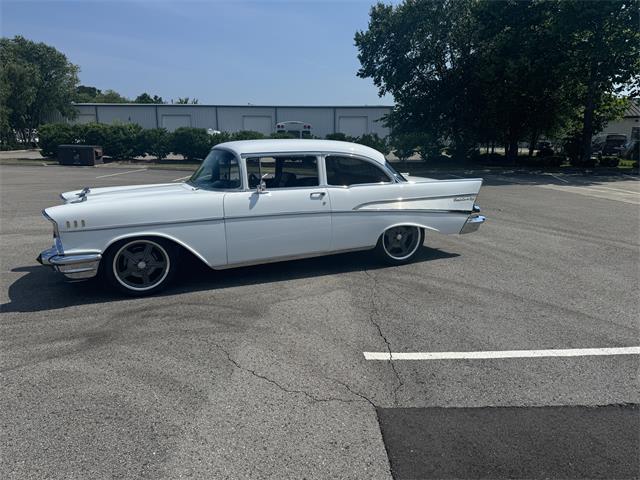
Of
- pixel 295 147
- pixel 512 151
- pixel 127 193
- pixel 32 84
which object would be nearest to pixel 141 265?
pixel 127 193

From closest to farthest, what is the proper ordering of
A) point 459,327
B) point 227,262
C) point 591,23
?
point 459,327 → point 227,262 → point 591,23

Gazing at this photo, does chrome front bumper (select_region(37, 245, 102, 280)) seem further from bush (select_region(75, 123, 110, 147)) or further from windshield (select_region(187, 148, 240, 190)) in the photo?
bush (select_region(75, 123, 110, 147))

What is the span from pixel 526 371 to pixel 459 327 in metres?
0.91

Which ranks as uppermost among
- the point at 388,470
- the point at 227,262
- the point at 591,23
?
the point at 591,23

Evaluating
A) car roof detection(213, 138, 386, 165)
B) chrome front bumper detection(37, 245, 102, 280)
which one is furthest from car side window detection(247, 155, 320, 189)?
chrome front bumper detection(37, 245, 102, 280)

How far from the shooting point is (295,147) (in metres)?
6.24

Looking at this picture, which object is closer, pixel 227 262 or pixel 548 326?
pixel 548 326

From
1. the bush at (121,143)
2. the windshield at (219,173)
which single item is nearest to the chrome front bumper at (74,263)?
the windshield at (219,173)

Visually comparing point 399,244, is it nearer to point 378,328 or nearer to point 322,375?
point 378,328

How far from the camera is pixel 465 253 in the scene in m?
7.62

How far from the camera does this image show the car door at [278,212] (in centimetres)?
565

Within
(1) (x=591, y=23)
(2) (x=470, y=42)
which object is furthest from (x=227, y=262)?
(2) (x=470, y=42)

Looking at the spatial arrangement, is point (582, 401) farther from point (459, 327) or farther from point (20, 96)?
point (20, 96)

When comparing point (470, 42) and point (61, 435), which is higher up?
point (470, 42)
